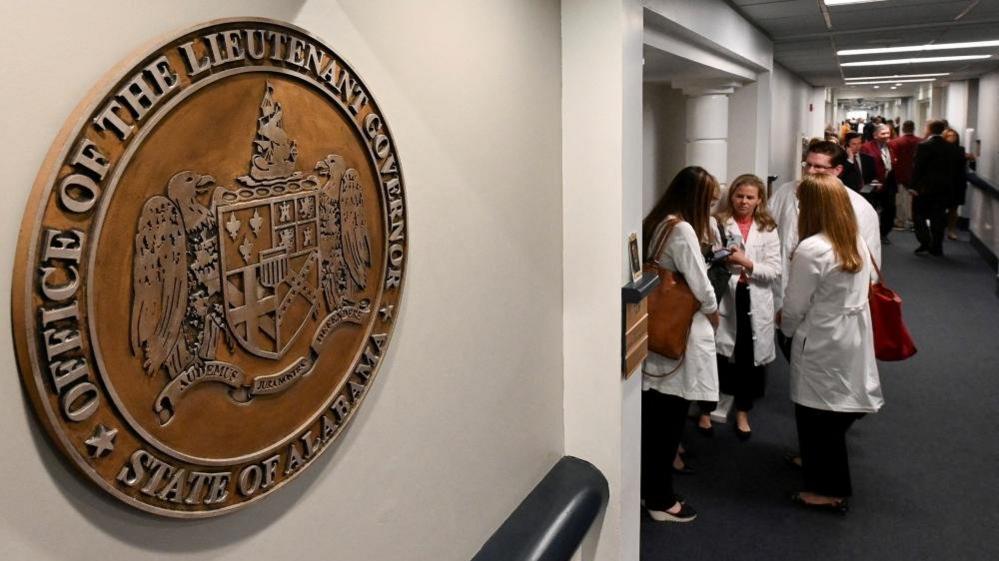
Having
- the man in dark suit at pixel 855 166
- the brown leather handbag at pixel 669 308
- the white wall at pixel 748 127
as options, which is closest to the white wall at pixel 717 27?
the white wall at pixel 748 127

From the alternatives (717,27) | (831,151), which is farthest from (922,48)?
(717,27)

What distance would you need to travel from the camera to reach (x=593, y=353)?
251cm

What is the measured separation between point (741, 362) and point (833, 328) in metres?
1.12

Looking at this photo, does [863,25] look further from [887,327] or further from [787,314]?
[787,314]

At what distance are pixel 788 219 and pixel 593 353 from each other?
3.28 meters

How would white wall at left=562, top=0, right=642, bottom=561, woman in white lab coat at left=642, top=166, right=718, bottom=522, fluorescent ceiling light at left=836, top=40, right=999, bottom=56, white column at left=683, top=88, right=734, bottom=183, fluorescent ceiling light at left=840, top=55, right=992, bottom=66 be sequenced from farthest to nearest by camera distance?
fluorescent ceiling light at left=840, top=55, right=992, bottom=66
fluorescent ceiling light at left=836, top=40, right=999, bottom=56
white column at left=683, top=88, right=734, bottom=183
woman in white lab coat at left=642, top=166, right=718, bottom=522
white wall at left=562, top=0, right=642, bottom=561

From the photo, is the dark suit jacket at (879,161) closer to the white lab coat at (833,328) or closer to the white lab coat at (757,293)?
the white lab coat at (757,293)

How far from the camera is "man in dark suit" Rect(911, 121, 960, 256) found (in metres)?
9.90

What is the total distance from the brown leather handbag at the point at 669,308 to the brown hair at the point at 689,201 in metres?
0.13

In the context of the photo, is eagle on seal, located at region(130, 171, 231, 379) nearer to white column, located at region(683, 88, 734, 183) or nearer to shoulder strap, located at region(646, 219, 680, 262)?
shoulder strap, located at region(646, 219, 680, 262)

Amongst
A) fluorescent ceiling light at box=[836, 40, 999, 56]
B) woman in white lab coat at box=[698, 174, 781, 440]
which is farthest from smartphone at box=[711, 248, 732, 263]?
fluorescent ceiling light at box=[836, 40, 999, 56]

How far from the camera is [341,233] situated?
1.32 meters

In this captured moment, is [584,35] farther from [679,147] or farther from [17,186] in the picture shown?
[679,147]

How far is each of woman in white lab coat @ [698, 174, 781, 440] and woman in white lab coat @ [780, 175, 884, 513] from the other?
2.00 feet
